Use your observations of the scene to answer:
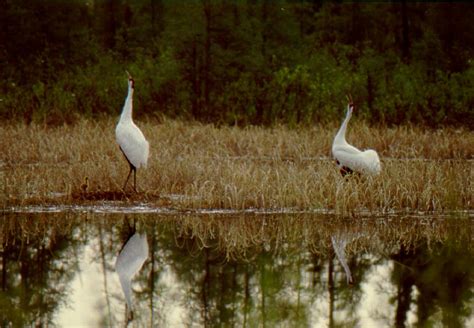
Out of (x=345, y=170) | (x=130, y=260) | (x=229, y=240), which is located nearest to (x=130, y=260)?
(x=130, y=260)

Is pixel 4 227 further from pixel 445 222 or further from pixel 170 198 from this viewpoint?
pixel 445 222

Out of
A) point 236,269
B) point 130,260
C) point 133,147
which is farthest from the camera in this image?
point 133,147

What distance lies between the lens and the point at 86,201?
36.4ft

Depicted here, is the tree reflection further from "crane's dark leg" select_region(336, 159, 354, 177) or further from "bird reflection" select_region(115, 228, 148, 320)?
"crane's dark leg" select_region(336, 159, 354, 177)

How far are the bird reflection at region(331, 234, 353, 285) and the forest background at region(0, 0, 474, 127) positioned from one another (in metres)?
8.98

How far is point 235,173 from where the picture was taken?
11.4m

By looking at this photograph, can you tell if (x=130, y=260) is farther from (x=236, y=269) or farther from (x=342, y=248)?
(x=342, y=248)

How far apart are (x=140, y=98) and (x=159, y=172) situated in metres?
8.58

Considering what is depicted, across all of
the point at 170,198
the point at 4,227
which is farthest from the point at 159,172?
the point at 4,227

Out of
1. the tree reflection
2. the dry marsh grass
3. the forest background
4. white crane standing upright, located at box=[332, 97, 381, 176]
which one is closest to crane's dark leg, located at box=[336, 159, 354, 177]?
white crane standing upright, located at box=[332, 97, 381, 176]

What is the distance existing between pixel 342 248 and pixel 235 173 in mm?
2627

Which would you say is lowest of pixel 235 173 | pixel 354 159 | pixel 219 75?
pixel 235 173

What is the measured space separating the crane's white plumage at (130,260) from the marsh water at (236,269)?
0.09 feet

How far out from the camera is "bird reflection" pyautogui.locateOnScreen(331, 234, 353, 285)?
801cm
